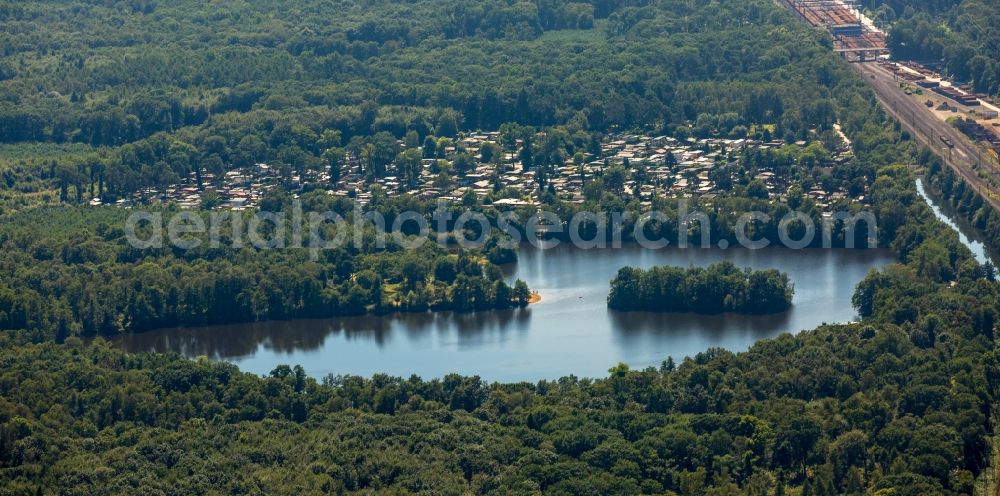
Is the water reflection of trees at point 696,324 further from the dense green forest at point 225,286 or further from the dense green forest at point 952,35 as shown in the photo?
the dense green forest at point 952,35

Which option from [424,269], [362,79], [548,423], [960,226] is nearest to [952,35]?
[362,79]

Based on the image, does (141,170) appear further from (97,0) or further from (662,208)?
(97,0)

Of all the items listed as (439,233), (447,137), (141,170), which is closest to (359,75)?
(447,137)

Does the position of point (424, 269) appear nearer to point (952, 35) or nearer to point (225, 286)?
point (225, 286)

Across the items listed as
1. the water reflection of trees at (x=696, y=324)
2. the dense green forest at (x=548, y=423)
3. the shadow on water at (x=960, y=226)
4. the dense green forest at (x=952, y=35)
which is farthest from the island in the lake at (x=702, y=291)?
the dense green forest at (x=952, y=35)

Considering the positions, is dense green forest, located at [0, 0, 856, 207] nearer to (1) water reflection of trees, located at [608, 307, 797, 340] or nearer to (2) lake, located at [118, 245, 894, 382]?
(2) lake, located at [118, 245, 894, 382]
